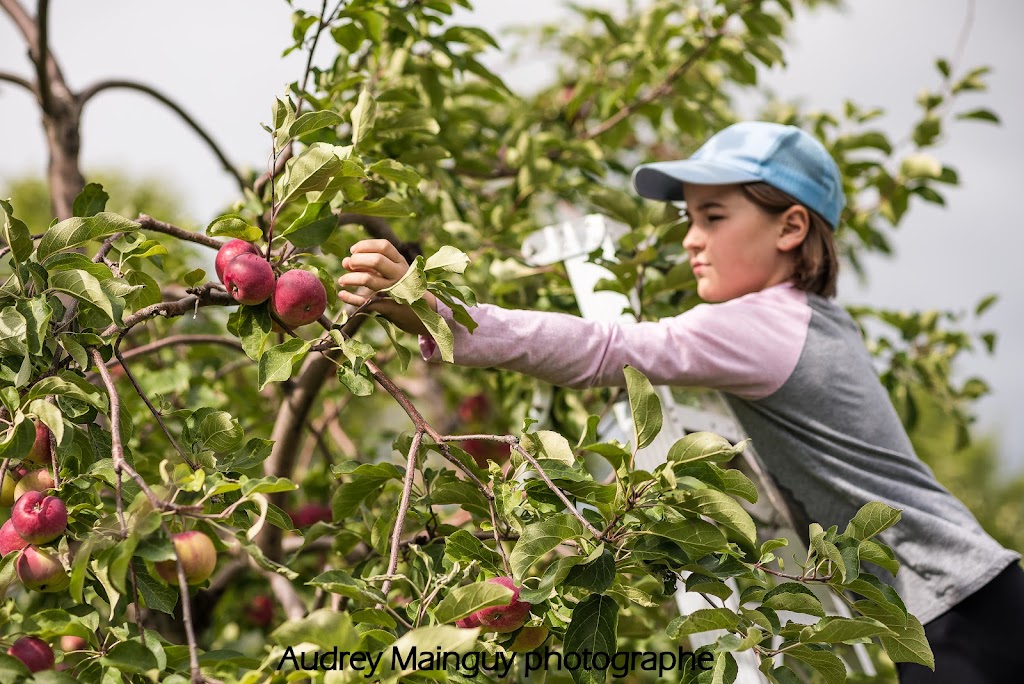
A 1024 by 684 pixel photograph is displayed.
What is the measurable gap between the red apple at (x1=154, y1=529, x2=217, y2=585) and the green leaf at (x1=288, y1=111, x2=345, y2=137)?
0.51 m

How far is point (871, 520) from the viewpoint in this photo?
1.13 m

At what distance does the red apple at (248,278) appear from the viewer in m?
1.10

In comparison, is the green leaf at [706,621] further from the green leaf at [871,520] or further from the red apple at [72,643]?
the red apple at [72,643]

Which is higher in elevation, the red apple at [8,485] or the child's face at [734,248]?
the child's face at [734,248]

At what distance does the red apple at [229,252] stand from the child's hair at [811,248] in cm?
86

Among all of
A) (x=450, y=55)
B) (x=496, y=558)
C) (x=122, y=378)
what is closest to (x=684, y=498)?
(x=496, y=558)

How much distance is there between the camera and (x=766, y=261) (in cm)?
162

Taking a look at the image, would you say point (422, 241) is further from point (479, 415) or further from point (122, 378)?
point (479, 415)

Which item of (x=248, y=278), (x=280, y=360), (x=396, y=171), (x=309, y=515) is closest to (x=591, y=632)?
(x=280, y=360)

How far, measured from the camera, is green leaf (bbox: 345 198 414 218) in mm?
1230

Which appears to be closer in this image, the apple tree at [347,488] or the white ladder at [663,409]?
the apple tree at [347,488]

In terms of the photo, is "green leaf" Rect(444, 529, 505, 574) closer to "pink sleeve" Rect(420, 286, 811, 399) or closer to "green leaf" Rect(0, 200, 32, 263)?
"pink sleeve" Rect(420, 286, 811, 399)

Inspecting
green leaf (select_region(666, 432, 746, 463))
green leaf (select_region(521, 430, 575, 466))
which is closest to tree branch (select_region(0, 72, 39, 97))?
green leaf (select_region(521, 430, 575, 466))

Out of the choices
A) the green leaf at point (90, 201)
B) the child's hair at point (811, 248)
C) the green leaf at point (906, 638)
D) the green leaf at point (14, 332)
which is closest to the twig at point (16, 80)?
the green leaf at point (90, 201)
